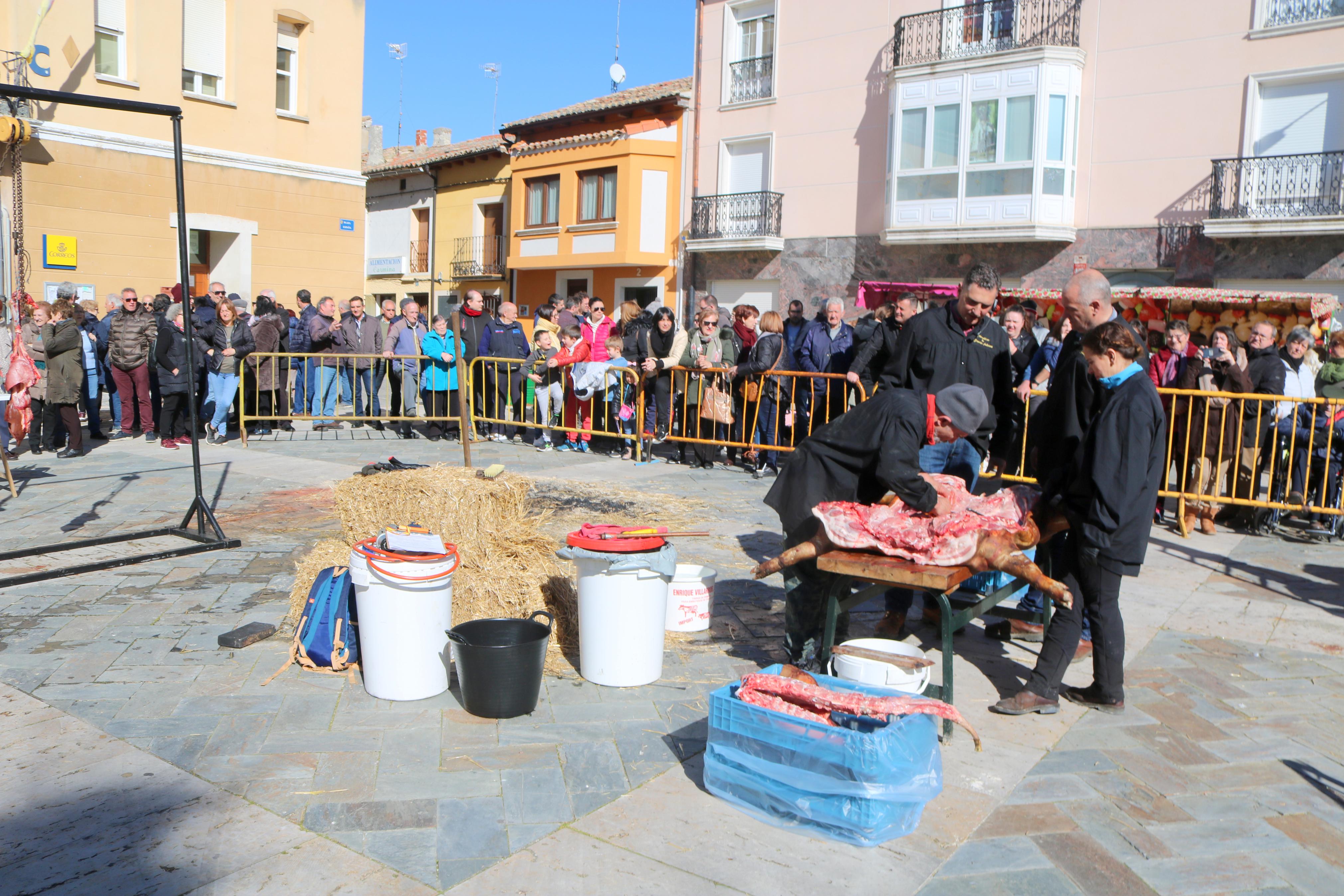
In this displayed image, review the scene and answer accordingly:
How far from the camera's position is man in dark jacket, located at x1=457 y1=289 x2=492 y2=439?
44.5 ft

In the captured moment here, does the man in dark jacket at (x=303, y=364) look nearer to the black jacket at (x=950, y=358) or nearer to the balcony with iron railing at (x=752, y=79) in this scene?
the black jacket at (x=950, y=358)

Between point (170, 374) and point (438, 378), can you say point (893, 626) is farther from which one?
point (170, 374)

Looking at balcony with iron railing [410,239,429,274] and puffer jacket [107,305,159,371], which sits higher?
balcony with iron railing [410,239,429,274]

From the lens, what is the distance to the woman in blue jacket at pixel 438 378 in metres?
13.5

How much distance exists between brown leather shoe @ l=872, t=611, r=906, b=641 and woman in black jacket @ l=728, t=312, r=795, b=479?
5431 millimetres

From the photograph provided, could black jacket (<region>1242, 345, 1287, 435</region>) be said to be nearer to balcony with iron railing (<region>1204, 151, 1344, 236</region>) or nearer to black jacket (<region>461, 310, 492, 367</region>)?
black jacket (<region>461, 310, 492, 367</region>)

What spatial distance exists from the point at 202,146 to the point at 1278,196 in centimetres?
1866

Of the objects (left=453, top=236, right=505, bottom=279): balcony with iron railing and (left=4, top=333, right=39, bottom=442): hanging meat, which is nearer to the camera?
(left=4, top=333, right=39, bottom=442): hanging meat

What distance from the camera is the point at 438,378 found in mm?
13539

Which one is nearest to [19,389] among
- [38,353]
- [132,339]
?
[38,353]

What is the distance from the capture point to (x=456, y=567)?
203 inches

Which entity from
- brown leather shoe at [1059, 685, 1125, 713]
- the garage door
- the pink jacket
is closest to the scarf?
the pink jacket

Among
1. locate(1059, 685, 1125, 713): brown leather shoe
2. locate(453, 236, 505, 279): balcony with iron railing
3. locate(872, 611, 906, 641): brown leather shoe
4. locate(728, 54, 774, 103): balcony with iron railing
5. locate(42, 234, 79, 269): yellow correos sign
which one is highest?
locate(728, 54, 774, 103): balcony with iron railing

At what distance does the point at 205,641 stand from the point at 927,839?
3755 millimetres
